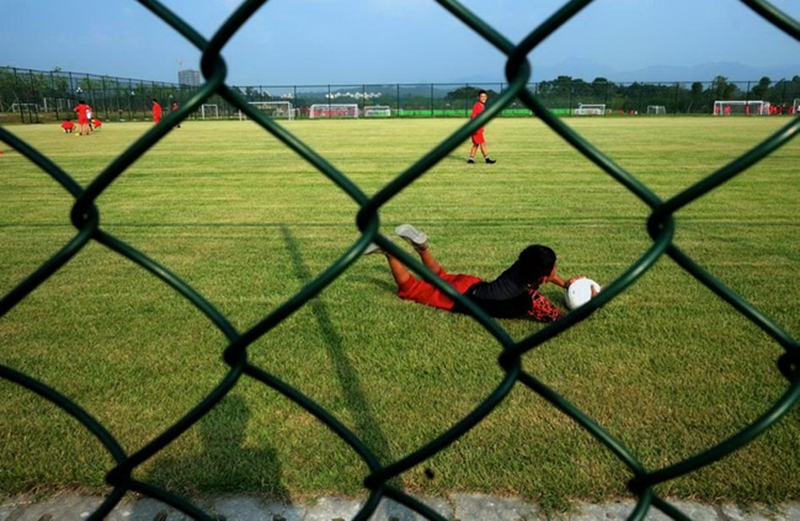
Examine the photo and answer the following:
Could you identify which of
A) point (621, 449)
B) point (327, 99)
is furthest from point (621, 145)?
point (327, 99)

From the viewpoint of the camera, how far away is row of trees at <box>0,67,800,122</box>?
145 feet

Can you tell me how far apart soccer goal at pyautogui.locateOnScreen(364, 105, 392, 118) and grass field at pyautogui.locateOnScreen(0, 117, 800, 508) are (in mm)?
47269

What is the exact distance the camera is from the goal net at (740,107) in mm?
50750

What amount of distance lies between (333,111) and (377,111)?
4.15m

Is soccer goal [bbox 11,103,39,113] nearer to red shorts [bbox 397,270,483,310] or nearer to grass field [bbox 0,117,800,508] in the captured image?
grass field [bbox 0,117,800,508]

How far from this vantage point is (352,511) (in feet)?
7.50

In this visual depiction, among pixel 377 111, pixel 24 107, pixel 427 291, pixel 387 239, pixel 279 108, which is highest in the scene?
pixel 279 108

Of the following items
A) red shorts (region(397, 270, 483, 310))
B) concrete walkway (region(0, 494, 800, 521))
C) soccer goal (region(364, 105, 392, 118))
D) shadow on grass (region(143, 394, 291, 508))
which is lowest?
concrete walkway (region(0, 494, 800, 521))

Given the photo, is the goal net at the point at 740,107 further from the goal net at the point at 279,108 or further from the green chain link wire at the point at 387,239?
the green chain link wire at the point at 387,239

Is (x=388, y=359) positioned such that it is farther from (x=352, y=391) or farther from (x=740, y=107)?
(x=740, y=107)

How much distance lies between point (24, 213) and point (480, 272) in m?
6.46

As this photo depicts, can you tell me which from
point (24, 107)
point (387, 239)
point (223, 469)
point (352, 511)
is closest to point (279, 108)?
point (24, 107)

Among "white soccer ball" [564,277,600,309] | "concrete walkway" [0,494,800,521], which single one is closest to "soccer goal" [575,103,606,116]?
"white soccer ball" [564,277,600,309]

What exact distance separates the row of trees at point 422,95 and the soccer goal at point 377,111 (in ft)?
1.69
